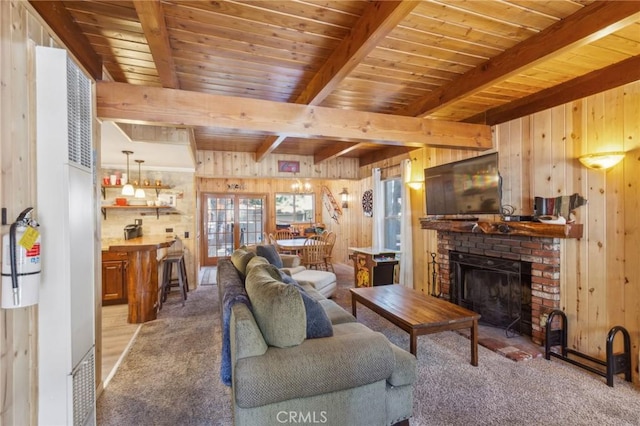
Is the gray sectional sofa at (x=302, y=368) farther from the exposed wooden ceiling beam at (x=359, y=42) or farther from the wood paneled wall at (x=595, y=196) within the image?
the wood paneled wall at (x=595, y=196)

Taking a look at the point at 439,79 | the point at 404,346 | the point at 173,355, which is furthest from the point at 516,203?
the point at 173,355

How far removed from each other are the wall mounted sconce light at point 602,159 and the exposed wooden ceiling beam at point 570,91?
1.98 ft

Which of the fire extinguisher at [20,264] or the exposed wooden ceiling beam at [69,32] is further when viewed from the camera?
the exposed wooden ceiling beam at [69,32]

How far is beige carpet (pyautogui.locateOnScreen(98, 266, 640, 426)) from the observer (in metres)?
1.92

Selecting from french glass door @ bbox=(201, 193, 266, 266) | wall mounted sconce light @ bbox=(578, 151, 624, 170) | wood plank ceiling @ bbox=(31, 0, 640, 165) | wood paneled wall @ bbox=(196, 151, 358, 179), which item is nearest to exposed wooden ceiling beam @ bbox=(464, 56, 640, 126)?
wood plank ceiling @ bbox=(31, 0, 640, 165)

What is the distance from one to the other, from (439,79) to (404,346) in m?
2.63

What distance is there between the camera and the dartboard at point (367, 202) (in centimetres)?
641

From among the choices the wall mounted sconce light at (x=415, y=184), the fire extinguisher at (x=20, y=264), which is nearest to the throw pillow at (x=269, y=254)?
the wall mounted sconce light at (x=415, y=184)

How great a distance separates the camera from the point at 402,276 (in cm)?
474

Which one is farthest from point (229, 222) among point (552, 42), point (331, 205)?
point (552, 42)

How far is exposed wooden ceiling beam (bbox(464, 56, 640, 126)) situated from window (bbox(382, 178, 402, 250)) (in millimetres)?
2118

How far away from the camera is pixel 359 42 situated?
1858 mm

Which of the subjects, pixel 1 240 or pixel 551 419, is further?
pixel 551 419

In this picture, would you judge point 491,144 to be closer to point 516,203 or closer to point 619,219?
point 516,203
